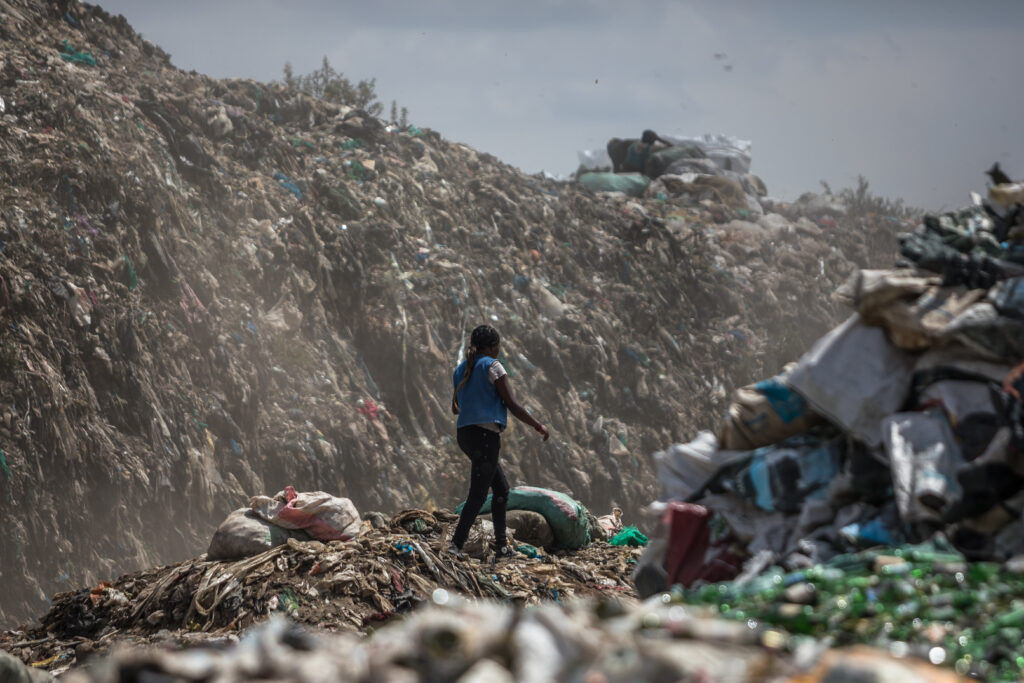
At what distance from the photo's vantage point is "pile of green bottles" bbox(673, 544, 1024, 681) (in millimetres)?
1905

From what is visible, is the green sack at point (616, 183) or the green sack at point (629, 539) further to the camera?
the green sack at point (616, 183)

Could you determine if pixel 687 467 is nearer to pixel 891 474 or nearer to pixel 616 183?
pixel 891 474

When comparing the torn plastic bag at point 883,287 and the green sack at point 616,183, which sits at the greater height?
the green sack at point 616,183

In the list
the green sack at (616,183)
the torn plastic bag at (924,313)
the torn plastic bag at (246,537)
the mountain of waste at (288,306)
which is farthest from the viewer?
the green sack at (616,183)

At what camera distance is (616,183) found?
53.0 ft

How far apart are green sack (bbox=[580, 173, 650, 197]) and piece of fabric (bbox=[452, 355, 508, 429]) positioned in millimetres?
11238

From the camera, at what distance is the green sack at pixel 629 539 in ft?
20.5

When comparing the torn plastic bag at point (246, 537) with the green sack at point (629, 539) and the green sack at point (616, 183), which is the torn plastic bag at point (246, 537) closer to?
the green sack at point (629, 539)

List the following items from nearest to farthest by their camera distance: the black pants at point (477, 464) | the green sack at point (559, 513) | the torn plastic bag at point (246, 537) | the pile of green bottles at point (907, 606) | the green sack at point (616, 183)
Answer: the pile of green bottles at point (907, 606)
the torn plastic bag at point (246, 537)
the black pants at point (477, 464)
the green sack at point (559, 513)
the green sack at point (616, 183)

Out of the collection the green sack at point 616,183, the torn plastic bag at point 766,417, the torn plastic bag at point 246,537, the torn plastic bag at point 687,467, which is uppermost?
the green sack at point 616,183

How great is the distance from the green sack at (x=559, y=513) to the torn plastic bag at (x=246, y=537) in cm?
131

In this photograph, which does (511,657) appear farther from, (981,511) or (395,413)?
(395,413)

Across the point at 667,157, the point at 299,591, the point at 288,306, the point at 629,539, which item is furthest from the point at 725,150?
the point at 299,591

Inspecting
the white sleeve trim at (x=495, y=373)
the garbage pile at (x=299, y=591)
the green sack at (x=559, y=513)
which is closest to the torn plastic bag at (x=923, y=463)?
the garbage pile at (x=299, y=591)
